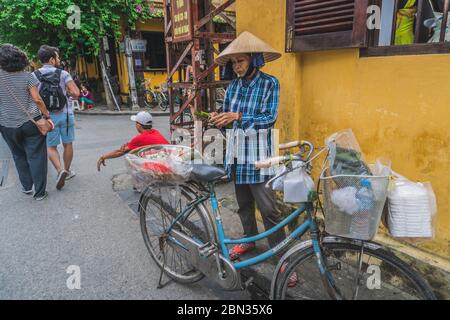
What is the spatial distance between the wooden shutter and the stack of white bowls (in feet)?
4.89

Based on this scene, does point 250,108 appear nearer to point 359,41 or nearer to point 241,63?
point 241,63

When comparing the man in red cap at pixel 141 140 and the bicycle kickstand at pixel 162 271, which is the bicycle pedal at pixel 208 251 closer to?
the bicycle kickstand at pixel 162 271

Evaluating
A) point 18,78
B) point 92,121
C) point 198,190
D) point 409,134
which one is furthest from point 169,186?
point 92,121

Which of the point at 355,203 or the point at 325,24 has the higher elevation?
the point at 325,24

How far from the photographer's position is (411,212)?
162 centimetres

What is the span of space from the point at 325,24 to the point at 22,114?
12.8 ft

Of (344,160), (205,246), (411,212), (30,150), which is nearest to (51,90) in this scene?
(30,150)

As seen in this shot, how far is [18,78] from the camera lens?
4367 millimetres

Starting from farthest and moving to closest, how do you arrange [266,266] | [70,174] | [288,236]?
[70,174] < [266,266] < [288,236]

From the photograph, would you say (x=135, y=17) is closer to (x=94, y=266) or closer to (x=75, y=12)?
(x=75, y=12)

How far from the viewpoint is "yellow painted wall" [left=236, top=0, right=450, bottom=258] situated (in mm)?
2396

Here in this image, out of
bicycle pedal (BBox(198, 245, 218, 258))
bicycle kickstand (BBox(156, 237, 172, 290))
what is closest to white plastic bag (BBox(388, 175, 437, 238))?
bicycle pedal (BBox(198, 245, 218, 258))

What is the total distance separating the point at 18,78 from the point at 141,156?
106 inches

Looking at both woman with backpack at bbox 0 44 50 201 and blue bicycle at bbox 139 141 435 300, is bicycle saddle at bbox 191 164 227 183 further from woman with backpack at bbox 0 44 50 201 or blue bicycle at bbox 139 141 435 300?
woman with backpack at bbox 0 44 50 201
